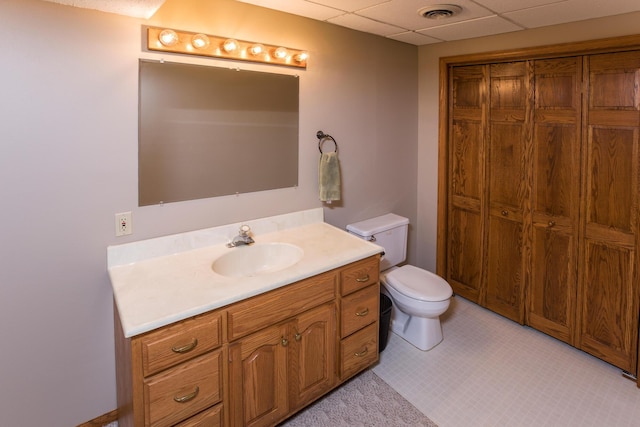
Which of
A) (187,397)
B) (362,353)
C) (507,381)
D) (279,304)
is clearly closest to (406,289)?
(362,353)

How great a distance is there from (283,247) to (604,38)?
2.16m

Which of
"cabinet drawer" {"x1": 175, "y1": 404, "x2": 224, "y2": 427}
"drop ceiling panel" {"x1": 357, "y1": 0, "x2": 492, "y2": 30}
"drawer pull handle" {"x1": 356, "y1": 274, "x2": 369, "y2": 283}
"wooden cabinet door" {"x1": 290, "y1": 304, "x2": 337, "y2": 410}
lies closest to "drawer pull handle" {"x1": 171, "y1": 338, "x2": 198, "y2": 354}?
"cabinet drawer" {"x1": 175, "y1": 404, "x2": 224, "y2": 427}

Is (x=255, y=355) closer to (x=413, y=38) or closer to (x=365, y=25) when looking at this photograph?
(x=365, y=25)

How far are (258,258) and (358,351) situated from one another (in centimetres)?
78

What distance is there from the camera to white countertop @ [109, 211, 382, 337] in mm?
1454

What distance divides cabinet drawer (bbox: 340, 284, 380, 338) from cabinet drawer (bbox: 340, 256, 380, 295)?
0.04 m

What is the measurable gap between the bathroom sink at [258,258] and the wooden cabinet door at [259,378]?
0.41m

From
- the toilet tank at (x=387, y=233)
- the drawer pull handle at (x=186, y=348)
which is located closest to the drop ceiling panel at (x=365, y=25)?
the toilet tank at (x=387, y=233)

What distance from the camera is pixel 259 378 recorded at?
68.6 inches

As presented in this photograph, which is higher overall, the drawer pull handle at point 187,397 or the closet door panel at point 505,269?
the closet door panel at point 505,269

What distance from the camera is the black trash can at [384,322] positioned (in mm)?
2503

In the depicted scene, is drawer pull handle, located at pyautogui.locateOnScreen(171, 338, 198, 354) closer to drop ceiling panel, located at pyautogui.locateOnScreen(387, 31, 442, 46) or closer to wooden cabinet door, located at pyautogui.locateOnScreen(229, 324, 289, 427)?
wooden cabinet door, located at pyautogui.locateOnScreen(229, 324, 289, 427)

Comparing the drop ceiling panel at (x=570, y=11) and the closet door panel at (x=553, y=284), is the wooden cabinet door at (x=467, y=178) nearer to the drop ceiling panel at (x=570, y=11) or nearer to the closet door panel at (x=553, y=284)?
the closet door panel at (x=553, y=284)

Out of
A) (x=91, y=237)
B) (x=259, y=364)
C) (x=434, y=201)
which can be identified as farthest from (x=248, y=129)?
(x=434, y=201)
